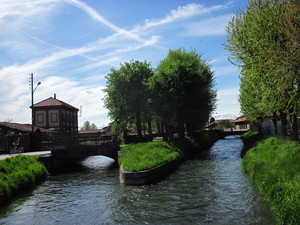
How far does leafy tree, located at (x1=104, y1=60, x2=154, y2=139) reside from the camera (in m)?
37.0

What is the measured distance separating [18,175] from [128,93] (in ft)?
75.0

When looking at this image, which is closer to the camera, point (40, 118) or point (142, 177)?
point (142, 177)

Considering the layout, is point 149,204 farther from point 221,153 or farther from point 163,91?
point 221,153

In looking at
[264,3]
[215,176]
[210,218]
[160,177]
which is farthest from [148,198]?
[264,3]

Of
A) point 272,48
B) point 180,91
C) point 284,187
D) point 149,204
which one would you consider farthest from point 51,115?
point 284,187

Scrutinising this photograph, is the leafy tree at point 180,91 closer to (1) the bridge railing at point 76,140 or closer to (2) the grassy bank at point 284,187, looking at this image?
(1) the bridge railing at point 76,140

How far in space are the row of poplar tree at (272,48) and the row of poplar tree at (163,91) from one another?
12.1 metres

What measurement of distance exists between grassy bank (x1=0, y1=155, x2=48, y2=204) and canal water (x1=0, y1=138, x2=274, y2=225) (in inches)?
24.8

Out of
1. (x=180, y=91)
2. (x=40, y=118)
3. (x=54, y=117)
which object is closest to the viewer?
(x=180, y=91)

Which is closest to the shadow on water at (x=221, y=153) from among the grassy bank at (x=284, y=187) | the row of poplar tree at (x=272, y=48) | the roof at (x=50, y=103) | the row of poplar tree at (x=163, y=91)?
the row of poplar tree at (x=163, y=91)

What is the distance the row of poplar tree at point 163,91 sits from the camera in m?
32.7

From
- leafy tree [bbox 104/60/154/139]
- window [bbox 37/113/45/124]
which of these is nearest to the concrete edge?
leafy tree [bbox 104/60/154/139]

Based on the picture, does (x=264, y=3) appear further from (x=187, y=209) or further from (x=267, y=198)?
(x=187, y=209)

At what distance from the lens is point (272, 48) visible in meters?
12.7
